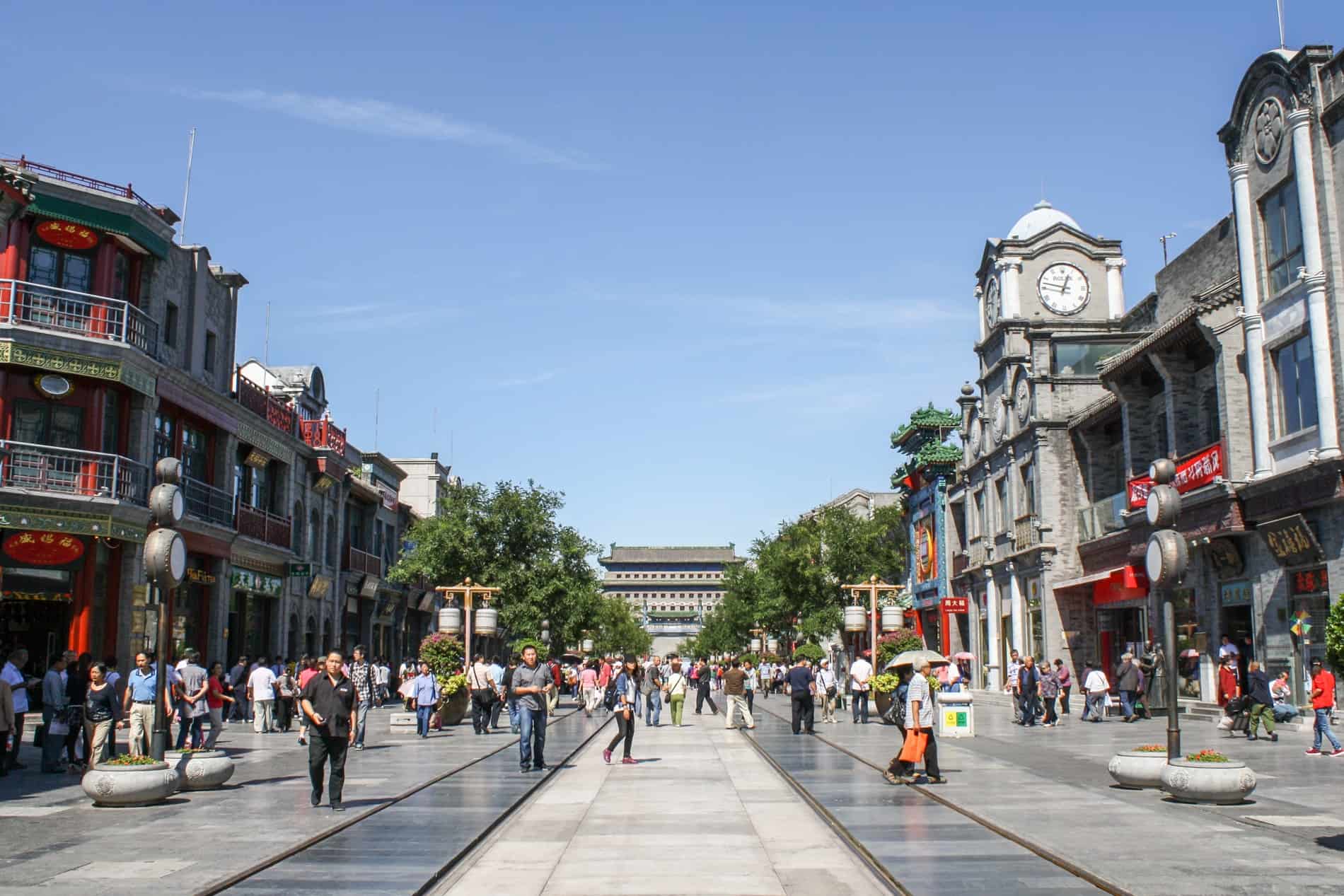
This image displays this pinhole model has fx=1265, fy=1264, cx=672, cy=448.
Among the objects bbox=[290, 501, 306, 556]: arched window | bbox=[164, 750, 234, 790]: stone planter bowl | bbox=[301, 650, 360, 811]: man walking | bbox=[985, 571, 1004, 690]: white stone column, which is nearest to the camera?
bbox=[301, 650, 360, 811]: man walking

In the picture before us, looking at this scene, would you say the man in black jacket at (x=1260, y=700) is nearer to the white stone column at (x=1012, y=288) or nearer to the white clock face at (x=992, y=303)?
the white stone column at (x=1012, y=288)

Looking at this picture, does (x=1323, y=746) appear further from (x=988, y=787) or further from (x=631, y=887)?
(x=631, y=887)

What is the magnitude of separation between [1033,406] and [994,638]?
9761 millimetres

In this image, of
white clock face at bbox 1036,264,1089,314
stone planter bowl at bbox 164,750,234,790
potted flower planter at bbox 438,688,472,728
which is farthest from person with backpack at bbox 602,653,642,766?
white clock face at bbox 1036,264,1089,314

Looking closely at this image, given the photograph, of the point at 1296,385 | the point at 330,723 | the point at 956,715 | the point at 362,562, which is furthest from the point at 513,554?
the point at 330,723

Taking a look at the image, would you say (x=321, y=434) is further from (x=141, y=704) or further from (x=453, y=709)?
(x=141, y=704)

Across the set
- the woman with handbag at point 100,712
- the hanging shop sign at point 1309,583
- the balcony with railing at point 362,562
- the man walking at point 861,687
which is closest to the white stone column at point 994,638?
the man walking at point 861,687

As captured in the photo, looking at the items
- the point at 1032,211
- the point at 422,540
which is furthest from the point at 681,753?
the point at 1032,211

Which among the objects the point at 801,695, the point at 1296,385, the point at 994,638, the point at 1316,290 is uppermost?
the point at 1316,290

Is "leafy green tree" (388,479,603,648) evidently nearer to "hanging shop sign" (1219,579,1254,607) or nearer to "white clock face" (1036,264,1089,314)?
"white clock face" (1036,264,1089,314)

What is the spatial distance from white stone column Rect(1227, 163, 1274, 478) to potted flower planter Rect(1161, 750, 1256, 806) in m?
13.8

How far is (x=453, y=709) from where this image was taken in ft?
99.0

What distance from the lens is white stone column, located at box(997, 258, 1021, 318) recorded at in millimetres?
44062

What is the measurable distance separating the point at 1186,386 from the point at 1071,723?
343 inches
